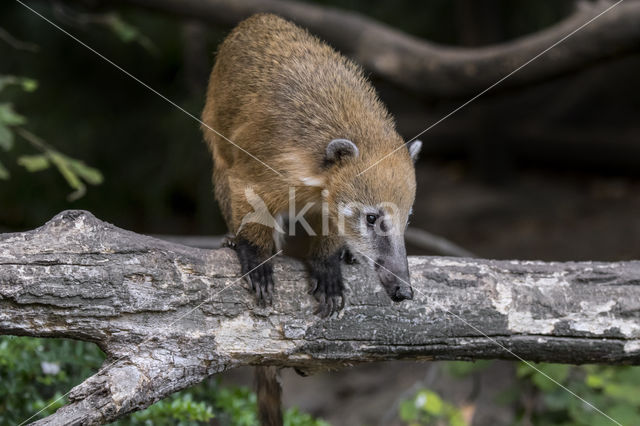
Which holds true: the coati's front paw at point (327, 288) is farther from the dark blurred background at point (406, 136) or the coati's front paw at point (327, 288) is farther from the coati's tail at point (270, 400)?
the dark blurred background at point (406, 136)

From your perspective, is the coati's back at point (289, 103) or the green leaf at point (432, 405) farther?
the green leaf at point (432, 405)

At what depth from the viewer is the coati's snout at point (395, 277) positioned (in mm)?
3295

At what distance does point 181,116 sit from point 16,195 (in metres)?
1.96

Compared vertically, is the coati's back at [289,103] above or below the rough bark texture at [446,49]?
below

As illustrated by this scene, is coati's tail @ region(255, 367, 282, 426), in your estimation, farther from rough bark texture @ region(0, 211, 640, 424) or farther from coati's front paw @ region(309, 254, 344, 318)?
coati's front paw @ region(309, 254, 344, 318)

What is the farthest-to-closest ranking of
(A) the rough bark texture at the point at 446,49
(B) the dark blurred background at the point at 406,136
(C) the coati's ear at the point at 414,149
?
1. (B) the dark blurred background at the point at 406,136
2. (A) the rough bark texture at the point at 446,49
3. (C) the coati's ear at the point at 414,149

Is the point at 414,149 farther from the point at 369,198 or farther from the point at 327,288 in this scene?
the point at 327,288

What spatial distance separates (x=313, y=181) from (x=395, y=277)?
2.51ft

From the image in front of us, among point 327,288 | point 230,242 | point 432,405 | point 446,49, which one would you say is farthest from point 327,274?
point 446,49

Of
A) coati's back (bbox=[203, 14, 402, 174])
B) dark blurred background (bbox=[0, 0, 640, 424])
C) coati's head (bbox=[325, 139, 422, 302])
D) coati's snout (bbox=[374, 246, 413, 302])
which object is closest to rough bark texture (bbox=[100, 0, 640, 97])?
dark blurred background (bbox=[0, 0, 640, 424])

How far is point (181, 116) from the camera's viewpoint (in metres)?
7.88

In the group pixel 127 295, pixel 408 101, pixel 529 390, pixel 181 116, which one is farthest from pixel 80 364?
pixel 408 101

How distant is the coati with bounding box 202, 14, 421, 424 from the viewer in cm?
364

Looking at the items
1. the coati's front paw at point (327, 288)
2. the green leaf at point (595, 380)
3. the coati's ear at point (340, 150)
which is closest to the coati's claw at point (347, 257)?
the coati's front paw at point (327, 288)
